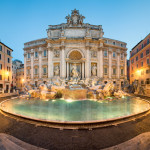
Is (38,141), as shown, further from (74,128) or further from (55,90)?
(55,90)

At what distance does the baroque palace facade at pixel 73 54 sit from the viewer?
18.5 m

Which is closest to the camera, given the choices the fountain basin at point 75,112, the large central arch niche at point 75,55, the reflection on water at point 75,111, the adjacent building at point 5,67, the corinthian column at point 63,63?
the fountain basin at point 75,112

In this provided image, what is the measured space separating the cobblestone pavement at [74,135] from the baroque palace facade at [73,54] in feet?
47.1

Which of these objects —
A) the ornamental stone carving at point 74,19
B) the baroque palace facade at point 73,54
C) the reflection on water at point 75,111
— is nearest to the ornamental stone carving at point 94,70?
the baroque palace facade at point 73,54

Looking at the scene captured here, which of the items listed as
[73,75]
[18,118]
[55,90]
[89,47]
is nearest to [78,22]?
[89,47]

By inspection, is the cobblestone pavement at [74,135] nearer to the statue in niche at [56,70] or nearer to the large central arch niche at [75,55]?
the statue in niche at [56,70]

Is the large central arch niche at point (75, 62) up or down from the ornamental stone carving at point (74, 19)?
down

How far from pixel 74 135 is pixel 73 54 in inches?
730

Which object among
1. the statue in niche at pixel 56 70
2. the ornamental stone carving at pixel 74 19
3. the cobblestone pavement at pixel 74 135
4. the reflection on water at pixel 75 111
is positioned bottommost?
the reflection on water at pixel 75 111

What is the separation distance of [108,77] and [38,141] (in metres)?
20.9

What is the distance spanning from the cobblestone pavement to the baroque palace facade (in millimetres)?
14350

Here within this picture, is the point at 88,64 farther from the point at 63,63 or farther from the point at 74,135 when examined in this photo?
the point at 74,135

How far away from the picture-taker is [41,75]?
67.0ft

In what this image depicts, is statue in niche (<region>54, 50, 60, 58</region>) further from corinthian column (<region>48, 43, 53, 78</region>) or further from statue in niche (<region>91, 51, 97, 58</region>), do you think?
statue in niche (<region>91, 51, 97, 58</region>)
